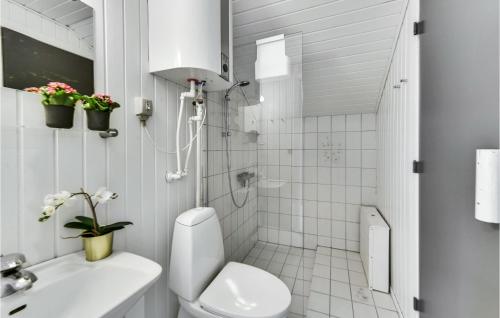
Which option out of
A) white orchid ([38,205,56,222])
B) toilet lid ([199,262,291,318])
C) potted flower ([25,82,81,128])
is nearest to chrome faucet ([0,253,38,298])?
white orchid ([38,205,56,222])

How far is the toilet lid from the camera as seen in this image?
3.26ft

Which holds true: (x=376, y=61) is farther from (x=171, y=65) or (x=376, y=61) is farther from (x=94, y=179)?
(x=94, y=179)

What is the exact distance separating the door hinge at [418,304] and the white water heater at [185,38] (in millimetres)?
1746

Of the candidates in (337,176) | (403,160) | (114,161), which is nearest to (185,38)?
(114,161)

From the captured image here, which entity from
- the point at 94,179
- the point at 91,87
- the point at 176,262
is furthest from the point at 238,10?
the point at 176,262

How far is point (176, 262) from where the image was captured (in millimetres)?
1134

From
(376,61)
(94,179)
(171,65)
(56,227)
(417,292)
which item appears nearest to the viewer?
(56,227)

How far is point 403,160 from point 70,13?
1.96 metres

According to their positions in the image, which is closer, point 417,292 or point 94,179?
point 94,179

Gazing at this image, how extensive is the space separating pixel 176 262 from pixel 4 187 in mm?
781

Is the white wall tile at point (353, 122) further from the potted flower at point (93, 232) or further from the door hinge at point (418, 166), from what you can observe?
the potted flower at point (93, 232)

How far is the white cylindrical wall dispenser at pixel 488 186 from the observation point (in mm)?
608

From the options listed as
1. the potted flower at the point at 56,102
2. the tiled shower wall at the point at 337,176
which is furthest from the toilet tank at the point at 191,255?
the tiled shower wall at the point at 337,176

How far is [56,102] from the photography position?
705mm
